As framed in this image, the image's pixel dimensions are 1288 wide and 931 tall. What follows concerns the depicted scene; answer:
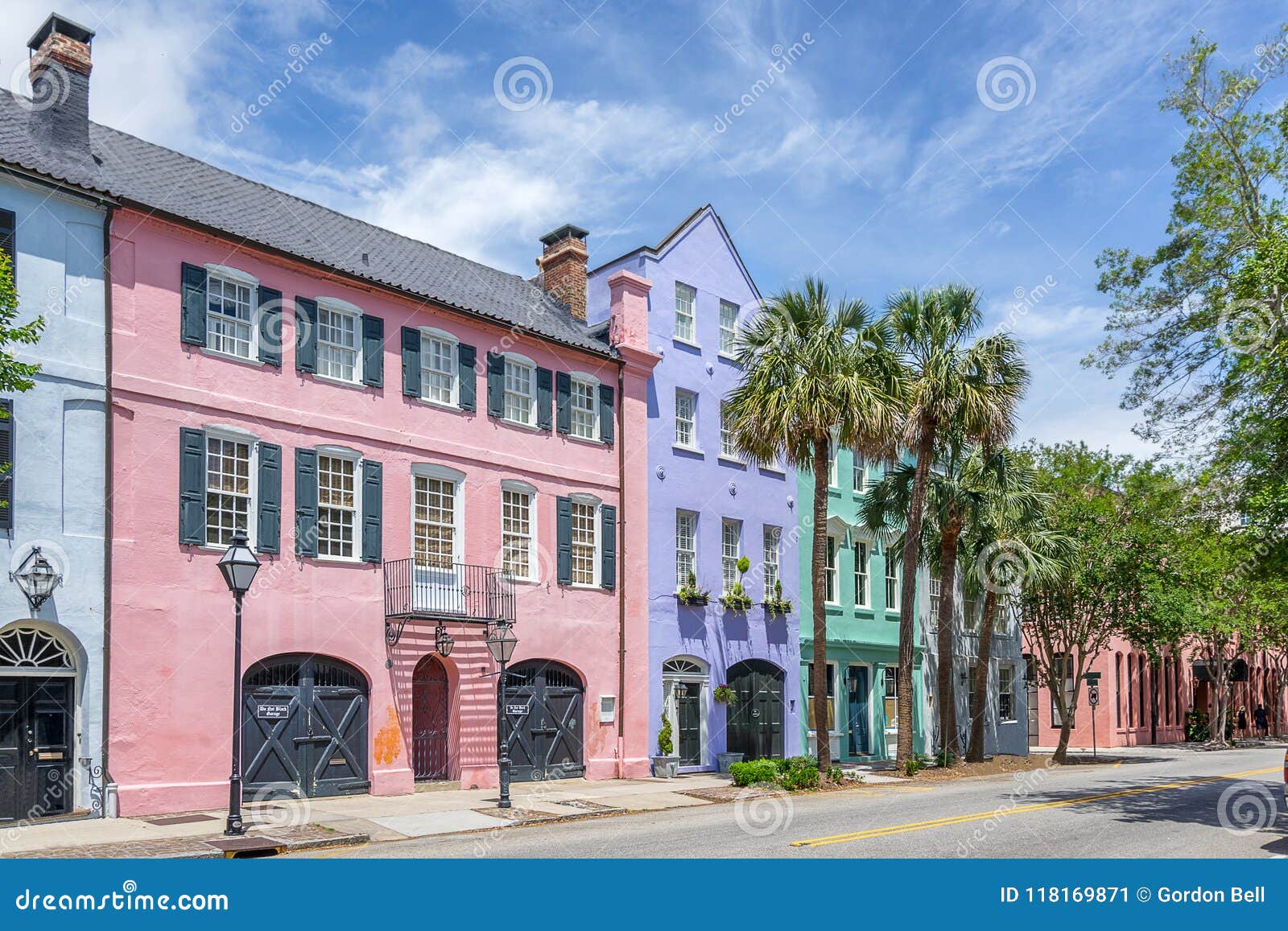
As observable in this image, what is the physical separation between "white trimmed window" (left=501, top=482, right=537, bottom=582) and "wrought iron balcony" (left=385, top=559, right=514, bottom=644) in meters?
0.52

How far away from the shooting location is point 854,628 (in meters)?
33.2

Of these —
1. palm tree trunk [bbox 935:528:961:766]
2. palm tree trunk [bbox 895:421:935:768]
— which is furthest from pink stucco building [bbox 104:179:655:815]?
palm tree trunk [bbox 935:528:961:766]

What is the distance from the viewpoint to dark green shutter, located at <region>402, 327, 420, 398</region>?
2284 cm

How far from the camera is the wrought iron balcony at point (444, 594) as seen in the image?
2188 cm

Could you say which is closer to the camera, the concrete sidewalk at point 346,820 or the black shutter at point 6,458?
the concrete sidewalk at point 346,820

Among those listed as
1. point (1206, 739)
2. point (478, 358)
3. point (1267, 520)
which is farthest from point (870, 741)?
point (1206, 739)

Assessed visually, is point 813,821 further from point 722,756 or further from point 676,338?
point 676,338

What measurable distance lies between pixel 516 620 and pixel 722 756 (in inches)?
287

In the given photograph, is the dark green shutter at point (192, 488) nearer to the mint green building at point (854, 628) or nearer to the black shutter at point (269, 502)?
the black shutter at point (269, 502)

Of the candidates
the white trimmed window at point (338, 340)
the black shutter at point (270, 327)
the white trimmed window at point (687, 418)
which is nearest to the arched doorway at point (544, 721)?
the white trimmed window at point (687, 418)

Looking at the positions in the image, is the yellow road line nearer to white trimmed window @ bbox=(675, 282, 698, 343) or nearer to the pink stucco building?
the pink stucco building

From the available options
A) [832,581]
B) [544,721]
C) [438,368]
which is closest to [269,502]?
[438,368]

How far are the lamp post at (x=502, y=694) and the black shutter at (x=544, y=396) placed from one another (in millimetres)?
5644

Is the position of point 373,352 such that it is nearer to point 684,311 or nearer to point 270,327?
point 270,327
